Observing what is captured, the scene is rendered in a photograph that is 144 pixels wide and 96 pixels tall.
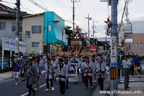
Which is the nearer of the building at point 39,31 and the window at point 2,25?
the window at point 2,25

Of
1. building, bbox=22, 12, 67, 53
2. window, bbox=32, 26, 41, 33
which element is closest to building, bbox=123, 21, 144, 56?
building, bbox=22, 12, 67, 53

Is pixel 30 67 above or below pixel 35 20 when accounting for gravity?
below

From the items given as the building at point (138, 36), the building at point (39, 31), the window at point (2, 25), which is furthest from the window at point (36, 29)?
the building at point (138, 36)

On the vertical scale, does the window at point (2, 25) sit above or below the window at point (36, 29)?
above

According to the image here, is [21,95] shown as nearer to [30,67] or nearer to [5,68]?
[30,67]

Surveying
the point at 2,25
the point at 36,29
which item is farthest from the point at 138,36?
the point at 2,25

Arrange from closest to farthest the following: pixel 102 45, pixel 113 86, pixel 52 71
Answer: pixel 113 86, pixel 52 71, pixel 102 45

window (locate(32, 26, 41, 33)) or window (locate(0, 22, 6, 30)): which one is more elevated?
window (locate(0, 22, 6, 30))

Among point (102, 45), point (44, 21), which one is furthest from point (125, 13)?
point (102, 45)

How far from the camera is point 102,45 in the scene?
3282 inches

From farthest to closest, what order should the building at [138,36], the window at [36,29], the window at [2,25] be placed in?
the building at [138,36] < the window at [36,29] < the window at [2,25]

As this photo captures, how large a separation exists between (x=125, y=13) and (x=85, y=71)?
15.5ft

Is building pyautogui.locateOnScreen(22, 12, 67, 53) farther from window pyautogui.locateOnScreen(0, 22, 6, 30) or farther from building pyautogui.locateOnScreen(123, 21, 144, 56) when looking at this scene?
building pyautogui.locateOnScreen(123, 21, 144, 56)

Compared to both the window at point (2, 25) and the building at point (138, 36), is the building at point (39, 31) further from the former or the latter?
the building at point (138, 36)
